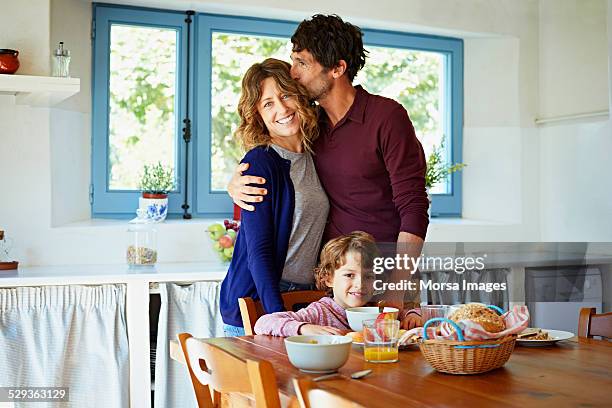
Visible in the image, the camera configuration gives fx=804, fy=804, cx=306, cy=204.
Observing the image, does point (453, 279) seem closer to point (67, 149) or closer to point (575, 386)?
point (67, 149)

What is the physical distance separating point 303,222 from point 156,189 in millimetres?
1503

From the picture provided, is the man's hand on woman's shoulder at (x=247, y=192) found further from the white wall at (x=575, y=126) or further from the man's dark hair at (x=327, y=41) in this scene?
the white wall at (x=575, y=126)

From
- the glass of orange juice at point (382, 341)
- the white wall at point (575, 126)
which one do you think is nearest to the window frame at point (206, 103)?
the white wall at point (575, 126)

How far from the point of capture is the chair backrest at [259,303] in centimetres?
207

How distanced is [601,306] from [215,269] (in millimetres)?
1858

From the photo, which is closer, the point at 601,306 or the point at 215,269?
the point at 215,269

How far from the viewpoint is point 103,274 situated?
9.73ft

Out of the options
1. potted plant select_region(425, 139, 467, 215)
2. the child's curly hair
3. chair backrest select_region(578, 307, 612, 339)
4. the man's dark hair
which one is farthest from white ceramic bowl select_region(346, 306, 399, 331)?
potted plant select_region(425, 139, 467, 215)

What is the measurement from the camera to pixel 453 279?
4051mm

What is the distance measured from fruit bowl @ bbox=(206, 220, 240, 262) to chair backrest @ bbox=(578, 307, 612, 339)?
1.57m

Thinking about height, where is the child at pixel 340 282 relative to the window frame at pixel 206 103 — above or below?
below

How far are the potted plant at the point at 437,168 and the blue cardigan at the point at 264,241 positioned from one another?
71.8 inches

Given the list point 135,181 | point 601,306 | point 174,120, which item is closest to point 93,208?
point 135,181

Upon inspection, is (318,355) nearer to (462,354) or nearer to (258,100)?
(462,354)
